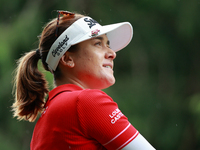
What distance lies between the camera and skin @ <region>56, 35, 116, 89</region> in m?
1.63

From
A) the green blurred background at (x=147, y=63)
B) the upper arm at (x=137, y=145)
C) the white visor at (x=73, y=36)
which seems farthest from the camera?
the green blurred background at (x=147, y=63)

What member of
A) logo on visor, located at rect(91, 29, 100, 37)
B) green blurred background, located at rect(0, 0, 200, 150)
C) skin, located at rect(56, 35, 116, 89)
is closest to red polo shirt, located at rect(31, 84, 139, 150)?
skin, located at rect(56, 35, 116, 89)

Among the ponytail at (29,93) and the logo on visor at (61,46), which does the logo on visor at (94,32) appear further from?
the ponytail at (29,93)

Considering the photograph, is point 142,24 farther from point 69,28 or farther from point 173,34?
point 69,28

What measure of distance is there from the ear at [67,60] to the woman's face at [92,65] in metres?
0.02

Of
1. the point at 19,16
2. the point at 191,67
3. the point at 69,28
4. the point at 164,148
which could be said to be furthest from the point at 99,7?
the point at 69,28

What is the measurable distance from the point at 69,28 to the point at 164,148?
429 cm

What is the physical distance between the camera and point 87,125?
123 centimetres

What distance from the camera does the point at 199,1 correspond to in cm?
517

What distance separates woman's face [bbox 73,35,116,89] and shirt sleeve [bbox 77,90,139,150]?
1.22ft

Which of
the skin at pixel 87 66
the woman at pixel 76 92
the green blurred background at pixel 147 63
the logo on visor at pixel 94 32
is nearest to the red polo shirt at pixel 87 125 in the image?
the woman at pixel 76 92

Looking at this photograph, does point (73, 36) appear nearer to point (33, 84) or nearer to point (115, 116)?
point (33, 84)

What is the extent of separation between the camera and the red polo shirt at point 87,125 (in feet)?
3.97

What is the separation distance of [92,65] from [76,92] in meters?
0.35
